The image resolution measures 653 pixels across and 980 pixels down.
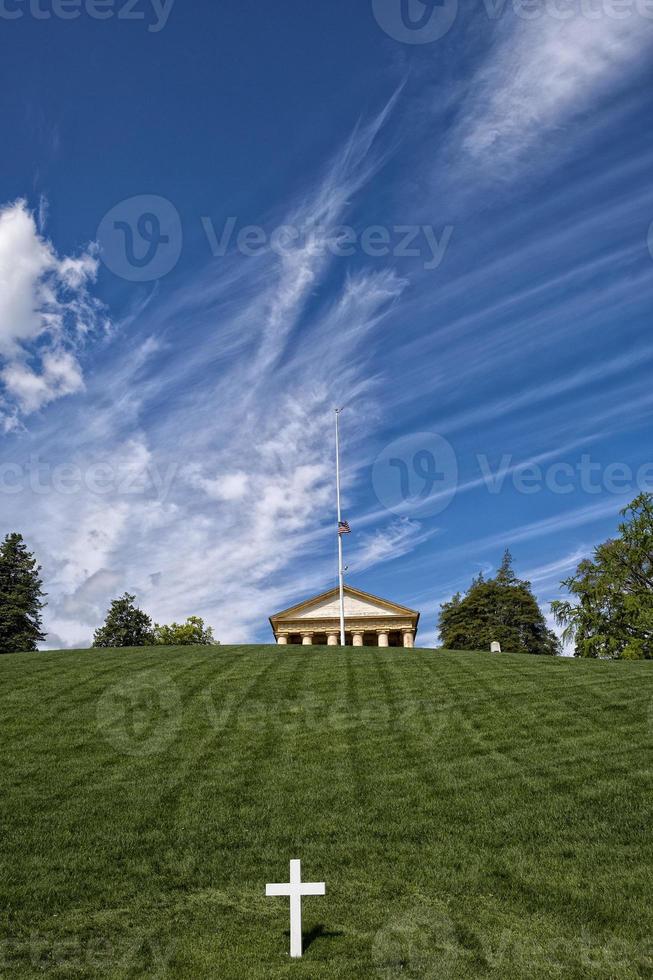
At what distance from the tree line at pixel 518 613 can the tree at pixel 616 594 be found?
67 mm

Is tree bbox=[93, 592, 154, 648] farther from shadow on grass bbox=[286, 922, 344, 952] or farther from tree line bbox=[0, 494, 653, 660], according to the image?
shadow on grass bbox=[286, 922, 344, 952]

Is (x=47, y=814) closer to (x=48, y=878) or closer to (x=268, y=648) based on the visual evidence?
(x=48, y=878)

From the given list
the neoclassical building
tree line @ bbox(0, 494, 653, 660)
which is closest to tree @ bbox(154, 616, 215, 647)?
tree line @ bbox(0, 494, 653, 660)

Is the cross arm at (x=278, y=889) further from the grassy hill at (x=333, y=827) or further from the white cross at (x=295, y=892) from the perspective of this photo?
the grassy hill at (x=333, y=827)

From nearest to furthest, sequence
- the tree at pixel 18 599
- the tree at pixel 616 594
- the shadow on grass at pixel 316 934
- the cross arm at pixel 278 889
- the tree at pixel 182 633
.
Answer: the cross arm at pixel 278 889 → the shadow on grass at pixel 316 934 → the tree at pixel 616 594 → the tree at pixel 18 599 → the tree at pixel 182 633

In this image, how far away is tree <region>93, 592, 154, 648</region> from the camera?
81125 mm

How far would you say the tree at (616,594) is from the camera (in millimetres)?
44875

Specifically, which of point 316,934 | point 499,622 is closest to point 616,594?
point 499,622

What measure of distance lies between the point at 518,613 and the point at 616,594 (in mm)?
31554

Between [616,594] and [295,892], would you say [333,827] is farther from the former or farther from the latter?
[616,594]

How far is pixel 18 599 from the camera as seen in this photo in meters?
66.4

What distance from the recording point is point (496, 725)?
48.2 ft

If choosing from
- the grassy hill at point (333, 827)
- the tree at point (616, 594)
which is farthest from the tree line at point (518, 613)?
the grassy hill at point (333, 827)

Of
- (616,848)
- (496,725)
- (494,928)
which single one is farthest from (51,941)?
(496,725)
